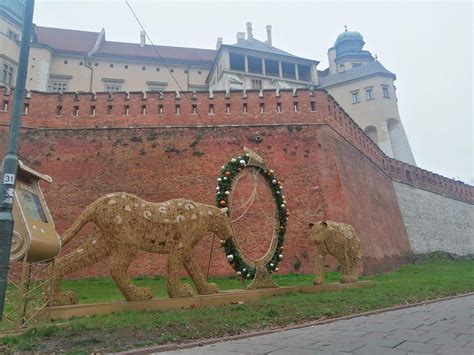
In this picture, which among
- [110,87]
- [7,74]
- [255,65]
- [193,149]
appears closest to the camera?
[193,149]

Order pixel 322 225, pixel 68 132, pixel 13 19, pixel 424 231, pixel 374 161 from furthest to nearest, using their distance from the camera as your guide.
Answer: pixel 13 19 < pixel 424 231 < pixel 374 161 < pixel 68 132 < pixel 322 225

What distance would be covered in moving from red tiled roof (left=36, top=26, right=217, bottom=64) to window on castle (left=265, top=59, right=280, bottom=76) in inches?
239

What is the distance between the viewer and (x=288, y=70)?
136 feet

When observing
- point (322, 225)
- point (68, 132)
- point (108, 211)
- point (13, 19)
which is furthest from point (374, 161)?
point (13, 19)

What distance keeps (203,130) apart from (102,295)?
9527 mm

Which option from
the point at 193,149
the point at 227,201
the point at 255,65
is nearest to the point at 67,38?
the point at 255,65

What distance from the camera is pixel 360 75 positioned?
42.1m

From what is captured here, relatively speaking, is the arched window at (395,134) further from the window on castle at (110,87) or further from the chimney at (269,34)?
the window on castle at (110,87)

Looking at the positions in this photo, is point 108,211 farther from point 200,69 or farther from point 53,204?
point 200,69

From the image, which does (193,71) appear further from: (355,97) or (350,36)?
(350,36)

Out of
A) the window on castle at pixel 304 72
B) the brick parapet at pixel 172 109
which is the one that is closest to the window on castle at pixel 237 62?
the window on castle at pixel 304 72

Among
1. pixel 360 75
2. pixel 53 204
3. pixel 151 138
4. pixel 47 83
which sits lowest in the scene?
pixel 53 204

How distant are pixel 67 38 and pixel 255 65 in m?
19.0

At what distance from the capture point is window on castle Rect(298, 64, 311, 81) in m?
41.9
